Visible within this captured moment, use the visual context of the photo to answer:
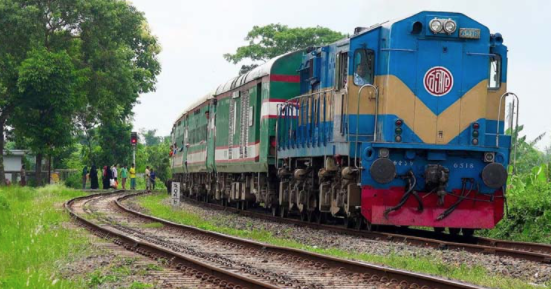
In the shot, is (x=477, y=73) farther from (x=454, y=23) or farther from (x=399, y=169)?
(x=399, y=169)

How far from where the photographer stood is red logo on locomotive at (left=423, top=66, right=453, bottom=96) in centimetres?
A: 1520

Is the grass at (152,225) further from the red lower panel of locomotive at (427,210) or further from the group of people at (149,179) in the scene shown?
the group of people at (149,179)

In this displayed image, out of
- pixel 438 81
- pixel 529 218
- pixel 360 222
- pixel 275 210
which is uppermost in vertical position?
pixel 438 81

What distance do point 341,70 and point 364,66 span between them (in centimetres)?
66

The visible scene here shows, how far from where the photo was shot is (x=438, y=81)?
15219mm

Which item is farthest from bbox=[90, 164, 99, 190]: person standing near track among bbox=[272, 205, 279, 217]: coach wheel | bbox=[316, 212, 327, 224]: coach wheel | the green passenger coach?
bbox=[316, 212, 327, 224]: coach wheel

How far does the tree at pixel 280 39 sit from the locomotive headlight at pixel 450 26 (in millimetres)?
53183

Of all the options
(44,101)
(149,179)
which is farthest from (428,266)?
(149,179)

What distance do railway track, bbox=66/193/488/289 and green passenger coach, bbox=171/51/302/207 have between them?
4525 millimetres

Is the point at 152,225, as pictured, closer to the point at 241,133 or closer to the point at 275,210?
the point at 275,210

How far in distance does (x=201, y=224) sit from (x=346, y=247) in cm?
642

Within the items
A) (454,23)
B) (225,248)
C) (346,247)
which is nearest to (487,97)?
(454,23)

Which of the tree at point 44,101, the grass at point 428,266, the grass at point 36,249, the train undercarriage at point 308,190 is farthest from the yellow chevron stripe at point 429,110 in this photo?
the tree at point 44,101

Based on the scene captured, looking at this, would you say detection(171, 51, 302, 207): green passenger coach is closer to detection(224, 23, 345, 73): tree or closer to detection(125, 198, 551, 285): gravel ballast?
detection(125, 198, 551, 285): gravel ballast
